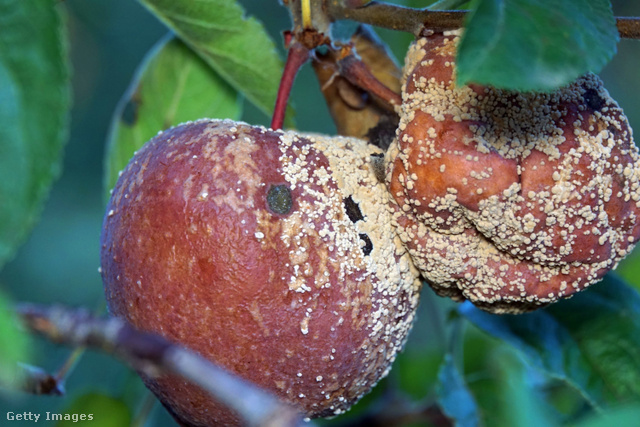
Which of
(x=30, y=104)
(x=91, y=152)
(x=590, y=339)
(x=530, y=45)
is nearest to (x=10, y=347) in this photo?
(x=30, y=104)

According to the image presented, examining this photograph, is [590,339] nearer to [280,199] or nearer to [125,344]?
[280,199]

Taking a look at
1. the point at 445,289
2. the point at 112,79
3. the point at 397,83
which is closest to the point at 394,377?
the point at 445,289

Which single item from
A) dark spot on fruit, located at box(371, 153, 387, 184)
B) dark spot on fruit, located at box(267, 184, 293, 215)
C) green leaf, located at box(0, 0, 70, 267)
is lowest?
dark spot on fruit, located at box(267, 184, 293, 215)

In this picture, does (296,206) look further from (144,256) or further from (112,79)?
(112,79)

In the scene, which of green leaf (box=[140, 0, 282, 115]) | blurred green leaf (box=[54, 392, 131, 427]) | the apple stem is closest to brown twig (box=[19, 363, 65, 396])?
blurred green leaf (box=[54, 392, 131, 427])

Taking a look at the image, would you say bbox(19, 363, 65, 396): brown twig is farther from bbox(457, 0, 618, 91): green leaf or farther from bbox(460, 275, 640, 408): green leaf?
bbox(460, 275, 640, 408): green leaf

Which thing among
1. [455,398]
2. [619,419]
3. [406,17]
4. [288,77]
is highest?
[406,17]
